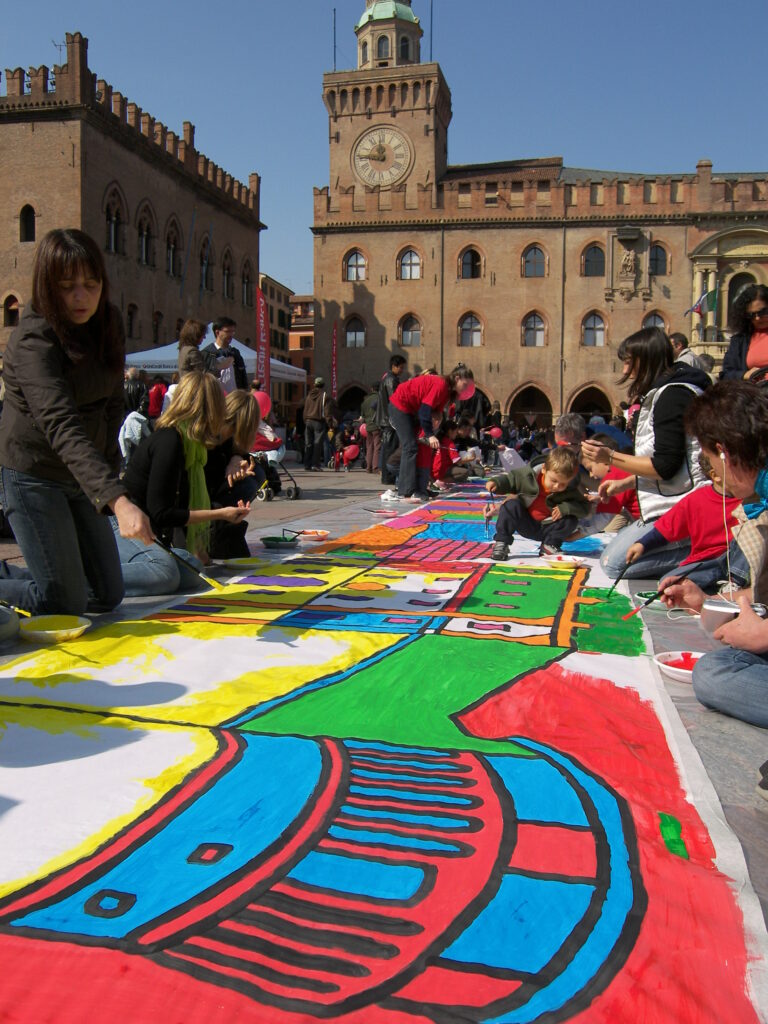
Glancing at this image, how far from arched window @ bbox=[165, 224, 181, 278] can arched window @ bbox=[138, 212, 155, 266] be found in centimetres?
107

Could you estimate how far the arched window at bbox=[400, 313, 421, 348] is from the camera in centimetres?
3256

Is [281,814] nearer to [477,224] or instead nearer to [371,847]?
[371,847]

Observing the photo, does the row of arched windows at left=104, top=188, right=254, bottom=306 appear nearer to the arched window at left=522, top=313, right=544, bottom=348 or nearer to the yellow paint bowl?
the arched window at left=522, top=313, right=544, bottom=348

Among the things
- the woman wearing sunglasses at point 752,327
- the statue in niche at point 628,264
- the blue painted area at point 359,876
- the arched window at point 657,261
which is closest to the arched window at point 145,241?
the statue in niche at point 628,264

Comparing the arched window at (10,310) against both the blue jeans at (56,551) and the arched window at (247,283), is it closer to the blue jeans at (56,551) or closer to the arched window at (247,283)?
the arched window at (247,283)

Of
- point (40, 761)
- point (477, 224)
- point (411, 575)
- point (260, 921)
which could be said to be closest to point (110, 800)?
point (40, 761)

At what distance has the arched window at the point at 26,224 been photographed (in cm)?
2271

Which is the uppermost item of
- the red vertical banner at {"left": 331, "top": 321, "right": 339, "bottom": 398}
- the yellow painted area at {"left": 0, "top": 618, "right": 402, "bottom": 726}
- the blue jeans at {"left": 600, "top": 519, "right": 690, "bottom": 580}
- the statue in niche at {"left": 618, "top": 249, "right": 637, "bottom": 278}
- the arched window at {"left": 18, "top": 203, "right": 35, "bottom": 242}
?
the statue in niche at {"left": 618, "top": 249, "right": 637, "bottom": 278}

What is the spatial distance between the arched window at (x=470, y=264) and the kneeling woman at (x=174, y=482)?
29.1 metres

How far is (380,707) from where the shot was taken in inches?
98.5

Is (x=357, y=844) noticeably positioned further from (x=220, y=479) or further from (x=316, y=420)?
(x=316, y=420)

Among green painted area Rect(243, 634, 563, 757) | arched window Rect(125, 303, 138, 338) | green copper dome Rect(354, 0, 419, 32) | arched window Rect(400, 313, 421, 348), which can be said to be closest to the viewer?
green painted area Rect(243, 634, 563, 757)

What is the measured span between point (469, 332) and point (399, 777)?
31357mm

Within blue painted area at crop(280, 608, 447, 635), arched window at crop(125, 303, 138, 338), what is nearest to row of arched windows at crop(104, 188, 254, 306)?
arched window at crop(125, 303, 138, 338)
